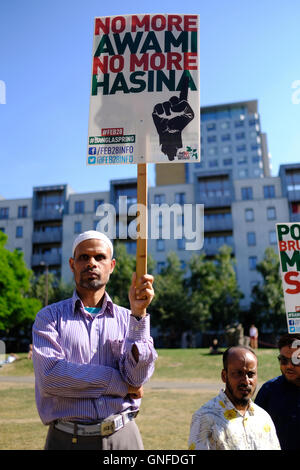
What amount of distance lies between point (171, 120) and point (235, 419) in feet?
7.91

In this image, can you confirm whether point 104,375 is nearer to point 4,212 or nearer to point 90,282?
point 90,282

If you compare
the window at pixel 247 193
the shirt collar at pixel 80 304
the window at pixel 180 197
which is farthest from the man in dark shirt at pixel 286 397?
the window at pixel 247 193

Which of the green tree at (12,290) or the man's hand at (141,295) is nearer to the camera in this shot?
the man's hand at (141,295)

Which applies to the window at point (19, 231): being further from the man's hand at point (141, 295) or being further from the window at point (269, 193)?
the man's hand at point (141, 295)

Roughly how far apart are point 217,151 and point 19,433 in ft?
319

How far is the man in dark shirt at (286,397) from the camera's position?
4.05 metres

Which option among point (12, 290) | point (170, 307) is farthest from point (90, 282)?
point (170, 307)

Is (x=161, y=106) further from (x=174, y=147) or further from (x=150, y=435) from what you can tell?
(x=150, y=435)

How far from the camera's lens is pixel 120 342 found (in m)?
3.32

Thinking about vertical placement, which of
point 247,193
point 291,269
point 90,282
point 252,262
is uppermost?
point 247,193

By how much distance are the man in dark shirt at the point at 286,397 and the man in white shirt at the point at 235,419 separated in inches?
36.6

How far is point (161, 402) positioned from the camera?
14789 mm
